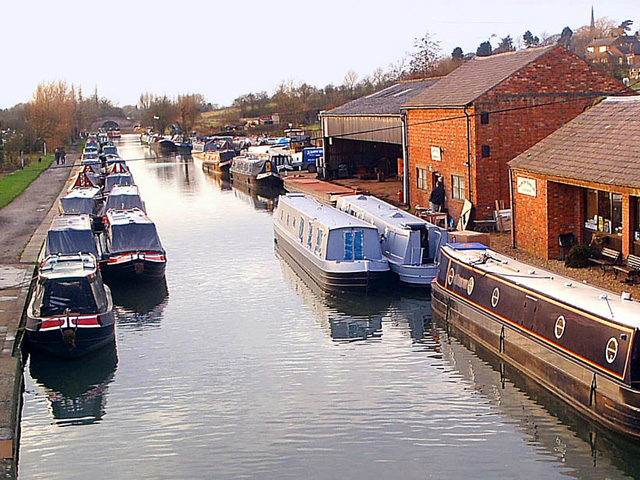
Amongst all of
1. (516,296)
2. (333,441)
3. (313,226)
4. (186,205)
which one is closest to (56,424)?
(333,441)

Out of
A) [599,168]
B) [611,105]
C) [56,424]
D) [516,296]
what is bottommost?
[56,424]

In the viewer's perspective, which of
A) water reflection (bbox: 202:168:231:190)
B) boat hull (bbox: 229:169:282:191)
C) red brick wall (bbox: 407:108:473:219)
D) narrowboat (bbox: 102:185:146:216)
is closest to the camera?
red brick wall (bbox: 407:108:473:219)

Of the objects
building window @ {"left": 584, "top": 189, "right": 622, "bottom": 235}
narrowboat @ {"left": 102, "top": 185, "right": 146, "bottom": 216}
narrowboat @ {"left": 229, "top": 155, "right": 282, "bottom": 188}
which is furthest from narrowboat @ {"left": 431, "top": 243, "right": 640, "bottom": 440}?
narrowboat @ {"left": 229, "top": 155, "right": 282, "bottom": 188}

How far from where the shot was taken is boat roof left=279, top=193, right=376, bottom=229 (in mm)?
22812

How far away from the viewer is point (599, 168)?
18953mm

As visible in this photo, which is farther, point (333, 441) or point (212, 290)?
point (212, 290)

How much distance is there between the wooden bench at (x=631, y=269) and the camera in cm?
1759

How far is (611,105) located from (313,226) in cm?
829

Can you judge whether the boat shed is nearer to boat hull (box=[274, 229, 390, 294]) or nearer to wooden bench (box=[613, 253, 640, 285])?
boat hull (box=[274, 229, 390, 294])

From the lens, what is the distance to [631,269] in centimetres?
1783

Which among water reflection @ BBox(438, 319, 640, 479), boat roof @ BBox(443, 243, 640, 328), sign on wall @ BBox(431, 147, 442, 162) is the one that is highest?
sign on wall @ BBox(431, 147, 442, 162)

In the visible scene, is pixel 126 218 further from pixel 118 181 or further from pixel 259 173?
pixel 259 173

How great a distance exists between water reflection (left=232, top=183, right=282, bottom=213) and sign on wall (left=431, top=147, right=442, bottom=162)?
1223cm

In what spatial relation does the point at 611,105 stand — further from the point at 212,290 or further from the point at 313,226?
the point at 212,290
